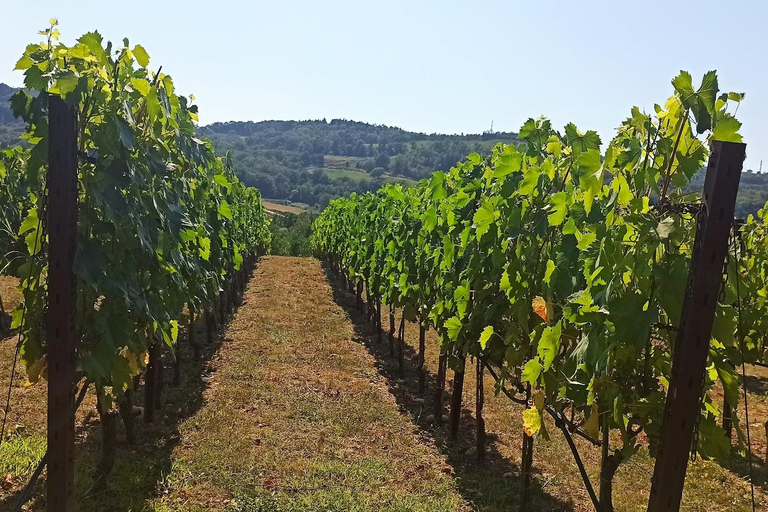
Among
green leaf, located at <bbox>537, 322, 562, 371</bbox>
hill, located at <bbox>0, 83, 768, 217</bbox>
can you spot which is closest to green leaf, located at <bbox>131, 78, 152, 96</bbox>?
green leaf, located at <bbox>537, 322, 562, 371</bbox>

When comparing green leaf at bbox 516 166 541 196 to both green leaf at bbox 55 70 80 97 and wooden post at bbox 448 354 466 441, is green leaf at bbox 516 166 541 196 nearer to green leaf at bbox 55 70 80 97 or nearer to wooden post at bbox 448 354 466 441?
green leaf at bbox 55 70 80 97

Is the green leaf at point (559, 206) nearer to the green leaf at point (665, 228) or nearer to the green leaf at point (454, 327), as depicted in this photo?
the green leaf at point (665, 228)

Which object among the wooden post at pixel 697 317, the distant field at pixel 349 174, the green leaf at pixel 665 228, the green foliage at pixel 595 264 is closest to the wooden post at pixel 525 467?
the green foliage at pixel 595 264

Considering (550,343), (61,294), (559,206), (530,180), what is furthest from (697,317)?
(61,294)

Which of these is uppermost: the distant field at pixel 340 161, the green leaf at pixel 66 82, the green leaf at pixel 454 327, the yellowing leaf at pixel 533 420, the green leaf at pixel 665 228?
the distant field at pixel 340 161

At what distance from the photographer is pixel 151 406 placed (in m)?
7.60

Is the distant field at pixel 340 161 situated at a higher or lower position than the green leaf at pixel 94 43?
higher

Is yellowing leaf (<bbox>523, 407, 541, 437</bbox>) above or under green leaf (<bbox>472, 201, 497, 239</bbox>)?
under

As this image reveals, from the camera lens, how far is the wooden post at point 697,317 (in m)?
2.30

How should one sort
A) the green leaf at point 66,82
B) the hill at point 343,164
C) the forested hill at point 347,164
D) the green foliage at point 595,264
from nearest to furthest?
the green foliage at point 595,264 < the green leaf at point 66,82 < the hill at point 343,164 < the forested hill at point 347,164

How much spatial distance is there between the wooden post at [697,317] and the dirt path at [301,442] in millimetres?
3599

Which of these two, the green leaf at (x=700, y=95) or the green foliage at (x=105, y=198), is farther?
the green foliage at (x=105, y=198)

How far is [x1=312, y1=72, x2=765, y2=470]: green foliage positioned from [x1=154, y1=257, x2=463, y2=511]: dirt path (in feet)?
5.26

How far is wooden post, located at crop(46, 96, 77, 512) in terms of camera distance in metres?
3.05
